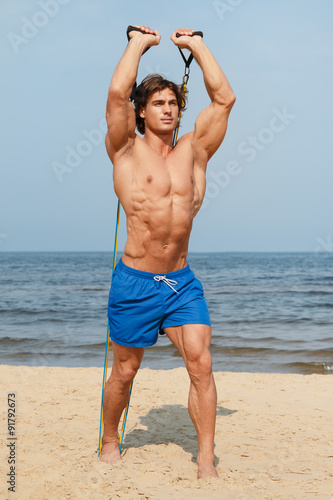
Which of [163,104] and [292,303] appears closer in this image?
[163,104]

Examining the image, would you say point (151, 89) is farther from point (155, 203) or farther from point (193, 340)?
point (193, 340)

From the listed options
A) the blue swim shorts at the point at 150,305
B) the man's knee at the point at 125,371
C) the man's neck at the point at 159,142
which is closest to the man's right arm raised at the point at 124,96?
the man's neck at the point at 159,142

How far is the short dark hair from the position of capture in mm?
3764

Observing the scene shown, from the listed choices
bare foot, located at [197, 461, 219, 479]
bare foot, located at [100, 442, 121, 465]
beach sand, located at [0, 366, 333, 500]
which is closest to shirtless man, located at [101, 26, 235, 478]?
bare foot, located at [197, 461, 219, 479]

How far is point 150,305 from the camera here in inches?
144

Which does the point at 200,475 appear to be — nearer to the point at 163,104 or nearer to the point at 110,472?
the point at 110,472

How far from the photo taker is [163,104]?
3760 millimetres

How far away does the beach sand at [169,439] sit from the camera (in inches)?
137

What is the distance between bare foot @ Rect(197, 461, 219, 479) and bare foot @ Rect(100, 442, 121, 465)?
755 mm

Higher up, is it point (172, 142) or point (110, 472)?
point (172, 142)

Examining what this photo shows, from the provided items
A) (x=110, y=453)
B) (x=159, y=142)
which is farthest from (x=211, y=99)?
(x=110, y=453)

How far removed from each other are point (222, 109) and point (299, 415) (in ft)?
10.5

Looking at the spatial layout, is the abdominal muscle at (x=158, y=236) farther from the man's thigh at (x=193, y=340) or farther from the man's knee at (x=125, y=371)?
the man's knee at (x=125, y=371)

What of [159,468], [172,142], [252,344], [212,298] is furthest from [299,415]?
[212,298]
